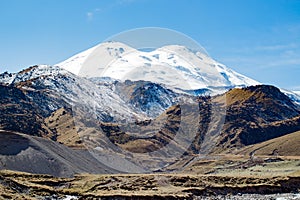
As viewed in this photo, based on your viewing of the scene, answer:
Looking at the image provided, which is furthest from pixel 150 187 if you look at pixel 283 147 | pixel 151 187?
pixel 283 147

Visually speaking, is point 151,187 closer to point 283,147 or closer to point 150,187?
point 150,187

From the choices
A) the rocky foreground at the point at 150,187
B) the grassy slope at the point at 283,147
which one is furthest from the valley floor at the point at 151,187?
the grassy slope at the point at 283,147

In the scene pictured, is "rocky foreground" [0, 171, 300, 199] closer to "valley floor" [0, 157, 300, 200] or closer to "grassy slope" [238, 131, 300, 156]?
"valley floor" [0, 157, 300, 200]

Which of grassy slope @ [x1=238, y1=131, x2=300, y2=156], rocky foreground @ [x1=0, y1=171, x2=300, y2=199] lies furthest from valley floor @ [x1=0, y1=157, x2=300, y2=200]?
grassy slope @ [x1=238, y1=131, x2=300, y2=156]

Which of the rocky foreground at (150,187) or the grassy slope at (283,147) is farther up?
the grassy slope at (283,147)

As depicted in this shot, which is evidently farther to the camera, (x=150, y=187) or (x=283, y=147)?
(x=283, y=147)

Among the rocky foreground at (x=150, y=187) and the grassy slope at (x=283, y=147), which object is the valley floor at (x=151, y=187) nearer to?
the rocky foreground at (x=150, y=187)

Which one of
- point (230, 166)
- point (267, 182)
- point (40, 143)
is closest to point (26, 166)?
point (40, 143)

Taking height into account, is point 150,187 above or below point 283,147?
below

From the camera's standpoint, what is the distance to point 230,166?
148 meters

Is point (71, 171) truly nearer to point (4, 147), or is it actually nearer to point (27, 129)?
point (4, 147)

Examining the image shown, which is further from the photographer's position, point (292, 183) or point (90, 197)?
point (292, 183)

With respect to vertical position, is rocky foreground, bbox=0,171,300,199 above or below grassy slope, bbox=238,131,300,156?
below

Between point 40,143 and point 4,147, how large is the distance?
14562 mm
